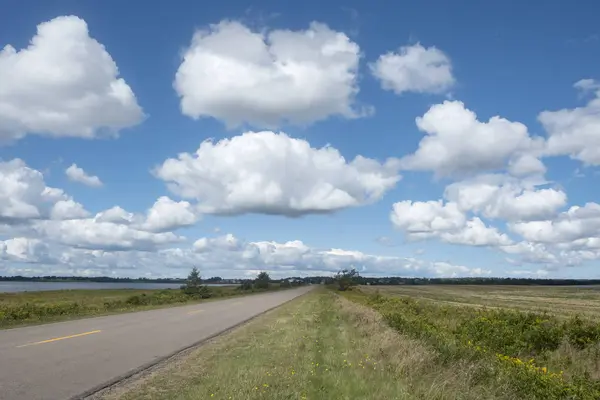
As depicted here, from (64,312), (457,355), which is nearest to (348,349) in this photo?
(457,355)

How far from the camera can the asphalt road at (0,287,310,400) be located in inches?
350

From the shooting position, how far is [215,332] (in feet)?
66.6

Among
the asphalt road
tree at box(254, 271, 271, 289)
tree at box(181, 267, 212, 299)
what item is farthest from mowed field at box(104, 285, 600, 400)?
tree at box(254, 271, 271, 289)

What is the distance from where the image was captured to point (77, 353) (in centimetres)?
1260

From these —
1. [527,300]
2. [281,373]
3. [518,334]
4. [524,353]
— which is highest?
[281,373]

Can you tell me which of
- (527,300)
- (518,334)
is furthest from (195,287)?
(518,334)

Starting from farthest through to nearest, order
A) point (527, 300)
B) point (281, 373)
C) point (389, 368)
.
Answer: point (527, 300) < point (389, 368) < point (281, 373)

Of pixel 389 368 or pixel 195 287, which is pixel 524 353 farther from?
pixel 195 287

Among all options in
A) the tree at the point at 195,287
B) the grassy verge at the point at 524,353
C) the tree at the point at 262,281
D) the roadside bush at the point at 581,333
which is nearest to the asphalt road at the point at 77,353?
the grassy verge at the point at 524,353

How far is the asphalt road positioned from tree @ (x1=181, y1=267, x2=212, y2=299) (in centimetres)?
5090

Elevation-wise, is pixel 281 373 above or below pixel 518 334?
above

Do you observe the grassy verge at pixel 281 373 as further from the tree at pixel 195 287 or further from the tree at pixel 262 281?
the tree at pixel 262 281

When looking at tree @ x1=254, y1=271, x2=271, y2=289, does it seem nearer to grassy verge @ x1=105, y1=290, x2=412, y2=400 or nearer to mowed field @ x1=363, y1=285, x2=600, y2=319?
mowed field @ x1=363, y1=285, x2=600, y2=319

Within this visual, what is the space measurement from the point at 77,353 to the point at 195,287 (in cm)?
6256
